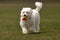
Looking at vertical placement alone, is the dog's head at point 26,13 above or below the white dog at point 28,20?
above

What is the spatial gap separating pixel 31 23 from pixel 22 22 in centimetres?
37

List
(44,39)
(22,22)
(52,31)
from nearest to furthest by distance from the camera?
(44,39) → (22,22) → (52,31)

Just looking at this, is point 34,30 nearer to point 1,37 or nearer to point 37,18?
point 37,18

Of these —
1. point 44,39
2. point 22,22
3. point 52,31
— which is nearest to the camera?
point 44,39

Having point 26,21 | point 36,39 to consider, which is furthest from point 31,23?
point 36,39

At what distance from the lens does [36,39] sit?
10.6 metres

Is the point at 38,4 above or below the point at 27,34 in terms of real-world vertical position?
above

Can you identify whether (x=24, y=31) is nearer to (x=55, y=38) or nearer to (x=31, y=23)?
(x=31, y=23)

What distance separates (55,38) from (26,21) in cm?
125

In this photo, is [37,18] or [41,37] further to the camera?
[37,18]

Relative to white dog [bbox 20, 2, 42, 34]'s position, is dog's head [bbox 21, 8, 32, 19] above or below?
above

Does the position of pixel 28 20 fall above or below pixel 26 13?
below

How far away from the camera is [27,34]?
11.6 m

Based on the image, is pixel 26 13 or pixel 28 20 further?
pixel 28 20
